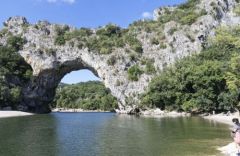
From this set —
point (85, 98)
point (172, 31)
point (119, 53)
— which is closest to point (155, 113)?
point (119, 53)

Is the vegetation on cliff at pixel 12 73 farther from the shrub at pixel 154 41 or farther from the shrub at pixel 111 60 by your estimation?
the shrub at pixel 154 41

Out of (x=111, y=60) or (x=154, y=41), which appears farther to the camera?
(x=154, y=41)

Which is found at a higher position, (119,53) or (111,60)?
(119,53)

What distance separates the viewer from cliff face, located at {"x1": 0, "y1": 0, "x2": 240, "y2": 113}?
88.0 m

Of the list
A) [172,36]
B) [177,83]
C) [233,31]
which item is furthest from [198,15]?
[233,31]

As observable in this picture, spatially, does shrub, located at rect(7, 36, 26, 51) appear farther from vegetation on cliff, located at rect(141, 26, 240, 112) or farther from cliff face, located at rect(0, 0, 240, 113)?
vegetation on cliff, located at rect(141, 26, 240, 112)

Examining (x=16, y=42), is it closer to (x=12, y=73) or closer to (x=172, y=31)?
(x=12, y=73)

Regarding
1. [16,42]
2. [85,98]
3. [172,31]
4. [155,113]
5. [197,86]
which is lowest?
[155,113]

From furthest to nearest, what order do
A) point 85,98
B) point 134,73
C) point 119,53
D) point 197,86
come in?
1. point 85,98
2. point 119,53
3. point 134,73
4. point 197,86

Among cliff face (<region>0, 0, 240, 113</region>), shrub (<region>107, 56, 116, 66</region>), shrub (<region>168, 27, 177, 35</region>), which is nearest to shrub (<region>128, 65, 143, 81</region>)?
cliff face (<region>0, 0, 240, 113</region>)

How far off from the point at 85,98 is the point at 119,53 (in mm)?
79414

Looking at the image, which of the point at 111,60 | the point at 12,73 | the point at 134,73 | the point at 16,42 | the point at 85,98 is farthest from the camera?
the point at 85,98

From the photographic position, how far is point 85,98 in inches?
6521

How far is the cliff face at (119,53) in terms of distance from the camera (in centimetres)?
8800
